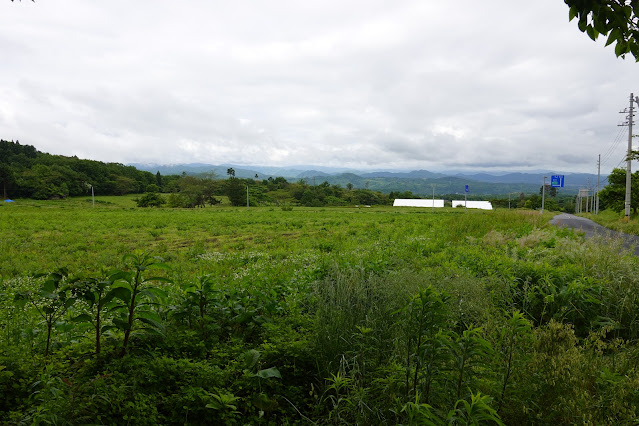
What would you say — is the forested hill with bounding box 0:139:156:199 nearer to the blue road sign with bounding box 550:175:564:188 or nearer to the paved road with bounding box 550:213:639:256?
the paved road with bounding box 550:213:639:256

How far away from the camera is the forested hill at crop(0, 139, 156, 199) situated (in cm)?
7594

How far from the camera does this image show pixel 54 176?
80.8m

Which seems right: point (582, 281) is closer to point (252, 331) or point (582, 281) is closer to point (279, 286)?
point (279, 286)

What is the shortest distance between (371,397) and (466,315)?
1.85m

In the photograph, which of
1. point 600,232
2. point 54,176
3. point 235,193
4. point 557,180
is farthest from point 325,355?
point 54,176

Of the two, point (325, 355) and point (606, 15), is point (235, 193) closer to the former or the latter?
point (325, 355)

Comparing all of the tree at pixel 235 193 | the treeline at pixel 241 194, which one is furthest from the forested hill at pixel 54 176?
the tree at pixel 235 193

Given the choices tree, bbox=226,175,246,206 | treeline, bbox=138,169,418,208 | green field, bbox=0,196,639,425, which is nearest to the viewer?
green field, bbox=0,196,639,425

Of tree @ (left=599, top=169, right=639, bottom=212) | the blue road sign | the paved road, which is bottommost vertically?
the paved road

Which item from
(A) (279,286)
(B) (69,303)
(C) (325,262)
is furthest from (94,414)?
(C) (325,262)

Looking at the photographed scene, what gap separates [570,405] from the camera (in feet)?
7.98

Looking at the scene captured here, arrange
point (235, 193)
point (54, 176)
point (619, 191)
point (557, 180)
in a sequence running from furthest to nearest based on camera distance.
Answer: point (235, 193) < point (54, 176) < point (557, 180) < point (619, 191)

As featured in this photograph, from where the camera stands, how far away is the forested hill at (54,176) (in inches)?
2990

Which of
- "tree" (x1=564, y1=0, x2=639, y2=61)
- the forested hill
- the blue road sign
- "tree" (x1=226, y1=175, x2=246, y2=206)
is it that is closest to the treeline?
"tree" (x1=226, y1=175, x2=246, y2=206)
